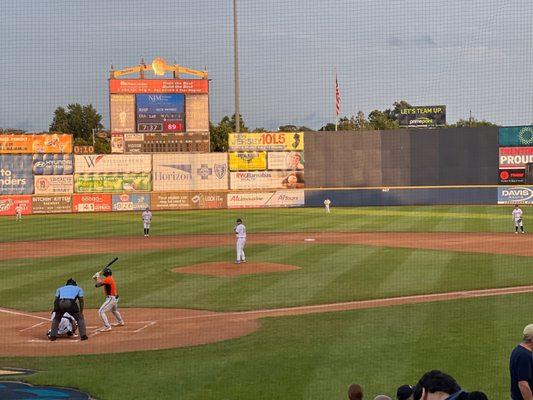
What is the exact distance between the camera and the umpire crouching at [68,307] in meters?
13.9

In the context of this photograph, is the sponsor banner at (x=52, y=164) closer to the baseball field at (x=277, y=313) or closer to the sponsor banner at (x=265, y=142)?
the sponsor banner at (x=265, y=142)

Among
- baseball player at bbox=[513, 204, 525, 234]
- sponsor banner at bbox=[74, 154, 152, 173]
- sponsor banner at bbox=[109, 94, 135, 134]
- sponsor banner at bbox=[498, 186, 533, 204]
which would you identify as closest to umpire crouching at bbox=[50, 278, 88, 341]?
baseball player at bbox=[513, 204, 525, 234]

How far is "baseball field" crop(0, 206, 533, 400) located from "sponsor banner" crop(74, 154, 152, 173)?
2059 cm

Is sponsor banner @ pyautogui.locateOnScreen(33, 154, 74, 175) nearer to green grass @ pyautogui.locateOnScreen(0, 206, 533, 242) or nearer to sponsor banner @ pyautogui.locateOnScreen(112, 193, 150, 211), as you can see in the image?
green grass @ pyautogui.locateOnScreen(0, 206, 533, 242)

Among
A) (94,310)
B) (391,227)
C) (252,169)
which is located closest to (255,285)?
(94,310)

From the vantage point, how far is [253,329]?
1438 centimetres

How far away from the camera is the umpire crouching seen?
13.9 metres

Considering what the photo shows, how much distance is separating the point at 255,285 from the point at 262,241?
12774mm

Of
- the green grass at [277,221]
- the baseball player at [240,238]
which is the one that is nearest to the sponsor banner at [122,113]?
the green grass at [277,221]

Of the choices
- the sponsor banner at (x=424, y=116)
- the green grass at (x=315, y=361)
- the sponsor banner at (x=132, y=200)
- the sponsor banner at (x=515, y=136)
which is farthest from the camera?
the sponsor banner at (x=424, y=116)

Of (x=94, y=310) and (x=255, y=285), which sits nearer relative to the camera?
(x=94, y=310)

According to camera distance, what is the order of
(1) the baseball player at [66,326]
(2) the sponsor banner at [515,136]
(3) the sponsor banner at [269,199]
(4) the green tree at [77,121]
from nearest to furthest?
(1) the baseball player at [66,326] < (2) the sponsor banner at [515,136] < (3) the sponsor banner at [269,199] < (4) the green tree at [77,121]

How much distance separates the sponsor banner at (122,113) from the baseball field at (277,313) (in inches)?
897

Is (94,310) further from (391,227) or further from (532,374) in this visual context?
(391,227)
